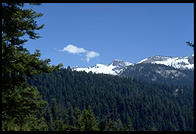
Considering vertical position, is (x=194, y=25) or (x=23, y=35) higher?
(x=23, y=35)

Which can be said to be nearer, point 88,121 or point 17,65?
point 17,65

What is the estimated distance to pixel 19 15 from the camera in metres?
17.3

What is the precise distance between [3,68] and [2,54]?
2.34 ft

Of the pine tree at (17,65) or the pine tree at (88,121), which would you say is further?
the pine tree at (88,121)

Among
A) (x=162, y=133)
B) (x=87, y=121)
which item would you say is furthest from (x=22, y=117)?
(x=87, y=121)

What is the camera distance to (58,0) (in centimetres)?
1171

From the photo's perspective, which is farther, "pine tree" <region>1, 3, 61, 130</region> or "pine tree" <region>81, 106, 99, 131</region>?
"pine tree" <region>81, 106, 99, 131</region>

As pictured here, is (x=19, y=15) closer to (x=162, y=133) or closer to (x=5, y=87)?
(x=5, y=87)

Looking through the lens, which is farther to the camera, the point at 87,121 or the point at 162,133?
the point at 87,121

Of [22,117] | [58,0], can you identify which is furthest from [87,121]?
[58,0]

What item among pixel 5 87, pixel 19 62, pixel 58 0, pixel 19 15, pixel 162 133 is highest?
pixel 19 15

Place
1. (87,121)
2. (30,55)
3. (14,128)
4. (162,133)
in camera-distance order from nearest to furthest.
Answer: (162,133) → (14,128) → (30,55) → (87,121)

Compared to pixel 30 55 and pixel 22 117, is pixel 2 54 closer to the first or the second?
pixel 30 55

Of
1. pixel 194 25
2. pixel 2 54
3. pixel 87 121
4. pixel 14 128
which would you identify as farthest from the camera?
pixel 87 121
